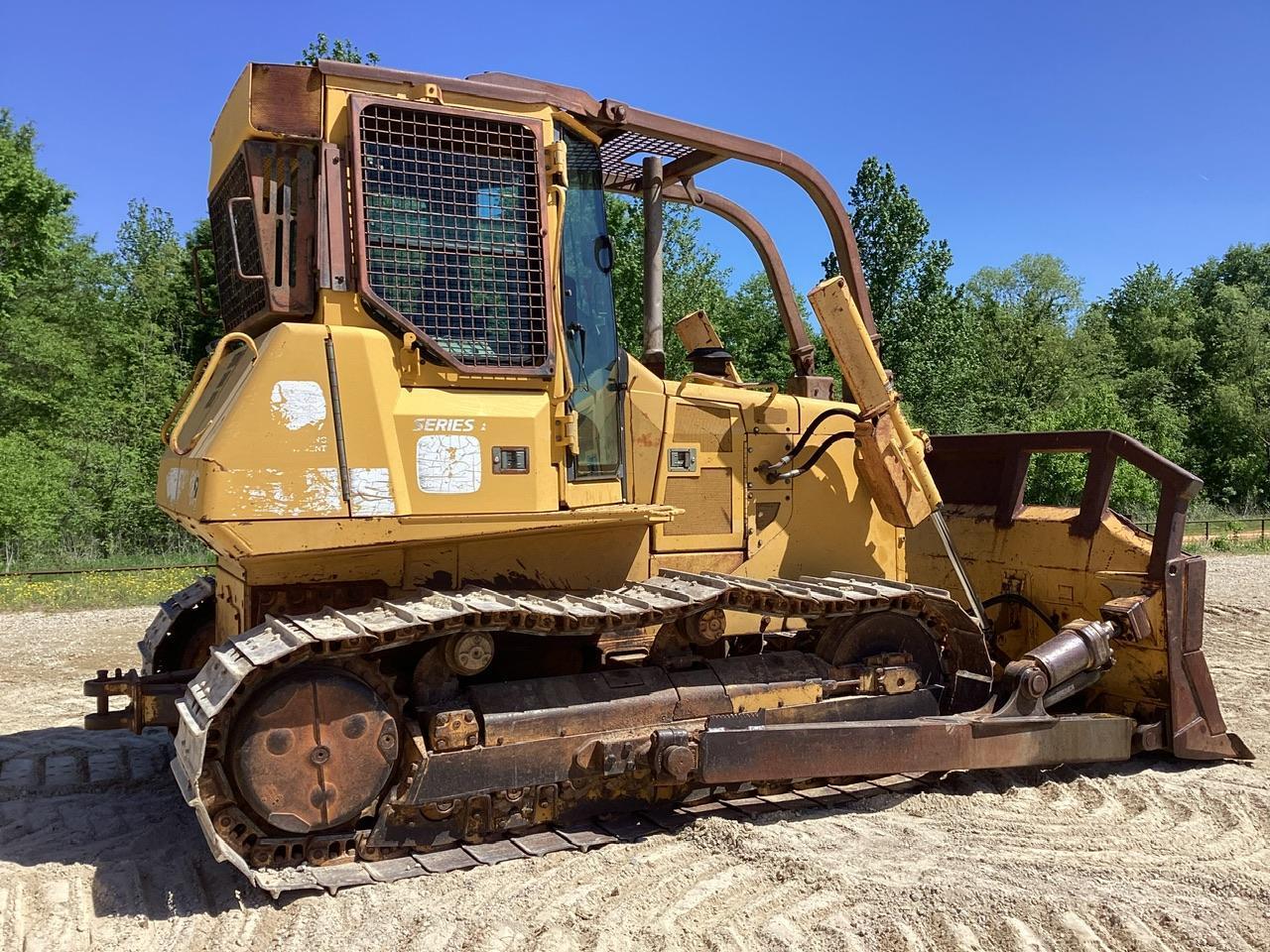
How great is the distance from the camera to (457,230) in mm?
4879

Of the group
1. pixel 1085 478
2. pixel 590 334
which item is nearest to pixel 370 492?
pixel 590 334

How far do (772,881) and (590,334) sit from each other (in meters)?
2.79

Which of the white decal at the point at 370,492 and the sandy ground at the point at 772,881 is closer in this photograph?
the sandy ground at the point at 772,881

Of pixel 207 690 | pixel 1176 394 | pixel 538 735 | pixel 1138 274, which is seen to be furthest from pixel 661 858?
pixel 1138 274

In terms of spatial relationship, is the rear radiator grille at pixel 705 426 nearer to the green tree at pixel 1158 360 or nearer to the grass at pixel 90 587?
the grass at pixel 90 587

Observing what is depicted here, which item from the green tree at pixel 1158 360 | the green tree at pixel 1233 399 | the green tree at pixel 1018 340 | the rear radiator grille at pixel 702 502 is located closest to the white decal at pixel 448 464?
the rear radiator grille at pixel 702 502

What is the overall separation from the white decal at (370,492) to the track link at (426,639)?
0.43m

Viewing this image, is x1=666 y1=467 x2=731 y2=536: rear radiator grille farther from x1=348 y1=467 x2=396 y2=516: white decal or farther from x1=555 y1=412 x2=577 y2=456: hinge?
x1=348 y1=467 x2=396 y2=516: white decal

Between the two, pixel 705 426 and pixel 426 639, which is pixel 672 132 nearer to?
pixel 705 426

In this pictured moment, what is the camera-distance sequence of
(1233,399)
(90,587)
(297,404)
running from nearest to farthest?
(297,404) < (90,587) < (1233,399)

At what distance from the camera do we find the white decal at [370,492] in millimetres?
4406

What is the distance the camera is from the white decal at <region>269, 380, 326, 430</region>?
433 centimetres

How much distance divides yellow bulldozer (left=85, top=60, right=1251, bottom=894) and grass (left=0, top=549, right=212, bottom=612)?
28.0 ft

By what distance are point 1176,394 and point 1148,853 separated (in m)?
46.4
